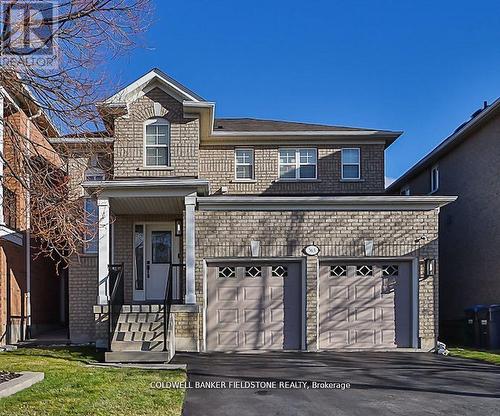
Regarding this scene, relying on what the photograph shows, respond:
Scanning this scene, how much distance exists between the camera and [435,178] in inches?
803

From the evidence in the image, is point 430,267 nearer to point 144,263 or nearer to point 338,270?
point 338,270

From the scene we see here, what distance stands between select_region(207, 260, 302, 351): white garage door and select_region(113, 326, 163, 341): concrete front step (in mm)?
1797

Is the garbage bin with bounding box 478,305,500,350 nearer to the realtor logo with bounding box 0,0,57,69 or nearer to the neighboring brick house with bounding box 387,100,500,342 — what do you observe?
the neighboring brick house with bounding box 387,100,500,342

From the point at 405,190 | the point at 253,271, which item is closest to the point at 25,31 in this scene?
the point at 253,271

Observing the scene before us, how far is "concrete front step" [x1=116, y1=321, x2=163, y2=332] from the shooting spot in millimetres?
12398

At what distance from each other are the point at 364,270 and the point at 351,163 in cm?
493

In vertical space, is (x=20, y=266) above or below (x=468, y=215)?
below

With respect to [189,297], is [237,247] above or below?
above

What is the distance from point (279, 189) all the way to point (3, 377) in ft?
35.1

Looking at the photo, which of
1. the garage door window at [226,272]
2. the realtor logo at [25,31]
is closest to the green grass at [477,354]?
the garage door window at [226,272]

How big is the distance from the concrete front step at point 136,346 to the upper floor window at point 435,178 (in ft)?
41.2

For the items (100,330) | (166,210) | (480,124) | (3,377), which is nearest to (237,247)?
(166,210)

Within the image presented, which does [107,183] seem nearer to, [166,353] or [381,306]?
[166,353]

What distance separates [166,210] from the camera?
15227 millimetres
